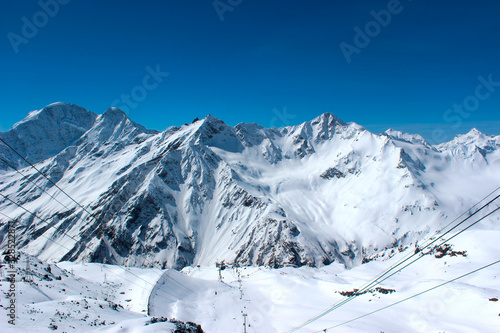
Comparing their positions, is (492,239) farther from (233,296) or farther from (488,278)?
(233,296)

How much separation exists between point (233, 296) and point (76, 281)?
45.6m

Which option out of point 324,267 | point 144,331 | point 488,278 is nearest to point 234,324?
point 144,331

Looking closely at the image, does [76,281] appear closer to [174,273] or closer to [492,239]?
[174,273]

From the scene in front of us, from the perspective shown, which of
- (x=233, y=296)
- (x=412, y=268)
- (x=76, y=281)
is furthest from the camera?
(x=412, y=268)

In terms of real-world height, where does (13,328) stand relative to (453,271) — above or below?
below

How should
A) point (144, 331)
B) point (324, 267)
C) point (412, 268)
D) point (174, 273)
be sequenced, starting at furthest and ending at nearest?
point (324, 267) → point (412, 268) → point (174, 273) → point (144, 331)

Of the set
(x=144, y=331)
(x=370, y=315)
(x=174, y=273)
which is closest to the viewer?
(x=144, y=331)

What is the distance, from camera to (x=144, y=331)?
34938mm

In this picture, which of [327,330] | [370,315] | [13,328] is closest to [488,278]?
[370,315]

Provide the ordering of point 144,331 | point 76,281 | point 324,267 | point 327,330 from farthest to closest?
1. point 324,267
2. point 76,281
3. point 327,330
4. point 144,331

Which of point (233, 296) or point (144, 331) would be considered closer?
point (144, 331)

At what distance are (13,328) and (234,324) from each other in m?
54.8

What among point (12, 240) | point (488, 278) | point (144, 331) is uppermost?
point (488, 278)

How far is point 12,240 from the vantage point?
120 ft
